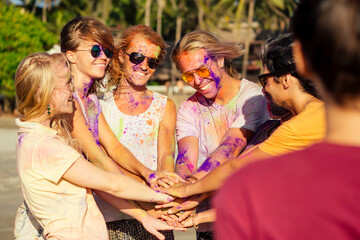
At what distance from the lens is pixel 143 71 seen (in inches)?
133

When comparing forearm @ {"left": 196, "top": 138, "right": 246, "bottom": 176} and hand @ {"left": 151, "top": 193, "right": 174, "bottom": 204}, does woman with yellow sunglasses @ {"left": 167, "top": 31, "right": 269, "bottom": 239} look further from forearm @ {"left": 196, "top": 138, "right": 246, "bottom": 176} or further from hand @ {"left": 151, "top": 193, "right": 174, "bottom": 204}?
hand @ {"left": 151, "top": 193, "right": 174, "bottom": 204}

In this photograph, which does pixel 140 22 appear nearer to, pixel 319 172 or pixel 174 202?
pixel 174 202

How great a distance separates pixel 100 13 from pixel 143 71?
4192 cm

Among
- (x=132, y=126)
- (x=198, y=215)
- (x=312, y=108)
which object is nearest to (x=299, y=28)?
(x=312, y=108)

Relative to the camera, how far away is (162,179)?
309cm

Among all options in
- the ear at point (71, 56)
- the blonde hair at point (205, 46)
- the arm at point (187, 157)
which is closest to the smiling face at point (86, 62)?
the ear at point (71, 56)

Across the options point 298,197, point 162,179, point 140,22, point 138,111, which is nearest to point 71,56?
point 138,111

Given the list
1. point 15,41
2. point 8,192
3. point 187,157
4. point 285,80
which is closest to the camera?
point 285,80

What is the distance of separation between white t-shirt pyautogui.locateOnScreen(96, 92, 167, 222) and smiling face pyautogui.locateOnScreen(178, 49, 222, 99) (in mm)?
382

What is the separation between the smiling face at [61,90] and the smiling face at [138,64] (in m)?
0.99

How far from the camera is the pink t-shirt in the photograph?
2219 millimetres

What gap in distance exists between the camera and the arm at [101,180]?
226 centimetres

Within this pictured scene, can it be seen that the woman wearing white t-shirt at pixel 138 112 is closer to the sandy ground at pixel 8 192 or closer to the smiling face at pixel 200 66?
the smiling face at pixel 200 66

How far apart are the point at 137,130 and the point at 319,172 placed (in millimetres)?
2430
